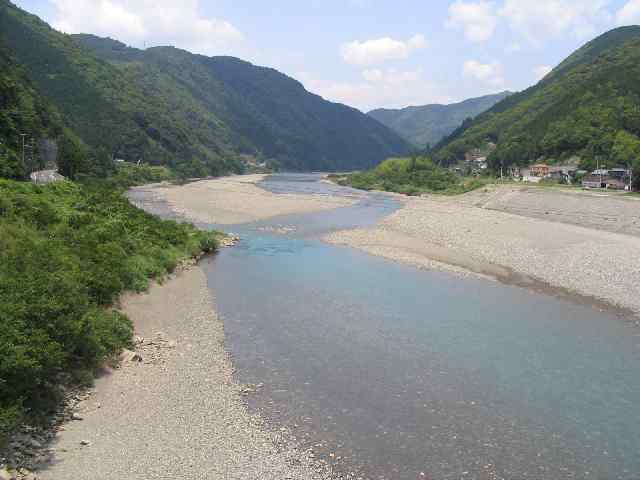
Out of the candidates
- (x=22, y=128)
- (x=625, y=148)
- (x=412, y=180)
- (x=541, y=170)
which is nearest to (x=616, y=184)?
(x=625, y=148)

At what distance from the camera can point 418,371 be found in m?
15.7

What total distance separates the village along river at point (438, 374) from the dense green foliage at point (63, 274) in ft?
12.6

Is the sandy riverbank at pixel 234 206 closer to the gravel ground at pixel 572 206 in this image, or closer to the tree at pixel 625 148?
the gravel ground at pixel 572 206

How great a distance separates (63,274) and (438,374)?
1168 centimetres

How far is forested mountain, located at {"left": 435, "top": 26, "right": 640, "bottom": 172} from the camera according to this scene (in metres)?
84.5

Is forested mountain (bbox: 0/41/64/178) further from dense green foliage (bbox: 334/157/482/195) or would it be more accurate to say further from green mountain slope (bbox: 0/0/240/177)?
dense green foliage (bbox: 334/157/482/195)

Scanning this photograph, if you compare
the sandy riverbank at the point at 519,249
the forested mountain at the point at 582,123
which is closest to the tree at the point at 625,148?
the forested mountain at the point at 582,123

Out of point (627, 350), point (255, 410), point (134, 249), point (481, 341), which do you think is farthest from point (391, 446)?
point (134, 249)

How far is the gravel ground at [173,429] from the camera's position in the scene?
10.2 meters

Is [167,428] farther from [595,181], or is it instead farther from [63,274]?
[595,181]

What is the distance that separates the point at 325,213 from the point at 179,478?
5078cm

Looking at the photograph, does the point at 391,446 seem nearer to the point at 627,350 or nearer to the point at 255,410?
the point at 255,410

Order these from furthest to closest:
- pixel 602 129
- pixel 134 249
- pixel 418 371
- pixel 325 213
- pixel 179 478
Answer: pixel 602 129
pixel 325 213
pixel 134 249
pixel 418 371
pixel 179 478

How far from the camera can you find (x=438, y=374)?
15.4 meters
